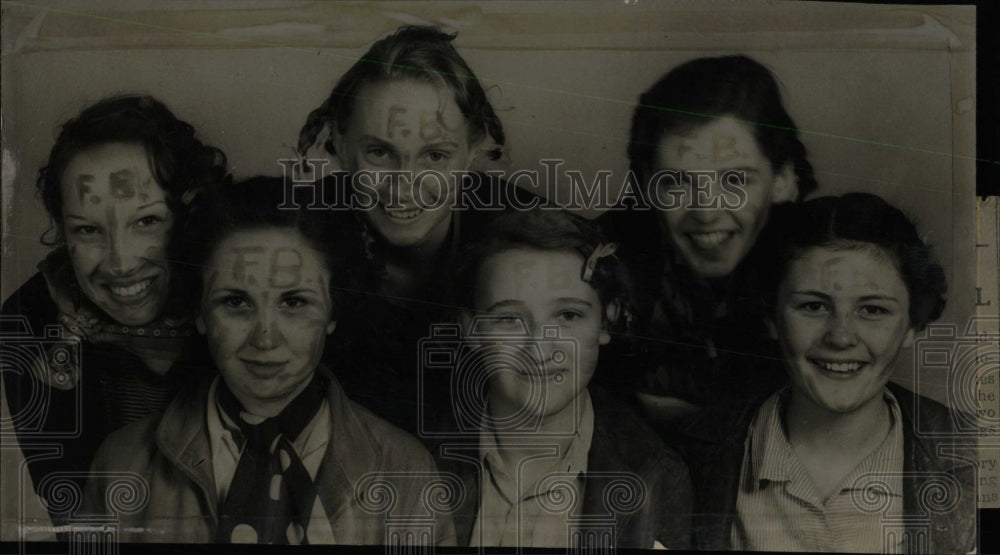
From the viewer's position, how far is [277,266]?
3.70 meters

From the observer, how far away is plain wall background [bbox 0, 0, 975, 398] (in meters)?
3.68

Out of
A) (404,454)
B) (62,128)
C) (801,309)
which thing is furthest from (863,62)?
(62,128)

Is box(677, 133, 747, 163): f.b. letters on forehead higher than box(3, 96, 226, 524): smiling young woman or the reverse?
higher

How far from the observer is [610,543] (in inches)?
147

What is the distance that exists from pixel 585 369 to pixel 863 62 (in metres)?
1.39

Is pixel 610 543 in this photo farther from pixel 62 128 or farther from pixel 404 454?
pixel 62 128

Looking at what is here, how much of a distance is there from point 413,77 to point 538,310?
0.88 m

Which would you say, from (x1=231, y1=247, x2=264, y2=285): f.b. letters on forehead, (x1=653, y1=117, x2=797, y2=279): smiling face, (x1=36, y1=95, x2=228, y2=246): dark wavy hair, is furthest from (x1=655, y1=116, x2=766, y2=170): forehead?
(x1=36, y1=95, x2=228, y2=246): dark wavy hair

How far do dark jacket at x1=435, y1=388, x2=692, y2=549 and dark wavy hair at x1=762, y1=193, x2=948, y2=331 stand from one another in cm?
62

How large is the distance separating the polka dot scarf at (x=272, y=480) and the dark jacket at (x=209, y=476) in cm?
5

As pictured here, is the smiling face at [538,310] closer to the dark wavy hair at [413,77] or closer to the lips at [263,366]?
the dark wavy hair at [413,77]

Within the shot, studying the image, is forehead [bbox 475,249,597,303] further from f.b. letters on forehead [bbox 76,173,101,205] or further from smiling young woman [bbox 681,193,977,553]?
f.b. letters on forehead [bbox 76,173,101,205]

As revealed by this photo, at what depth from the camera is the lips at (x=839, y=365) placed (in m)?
3.67

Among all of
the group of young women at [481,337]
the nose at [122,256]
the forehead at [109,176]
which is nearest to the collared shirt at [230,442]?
the group of young women at [481,337]
